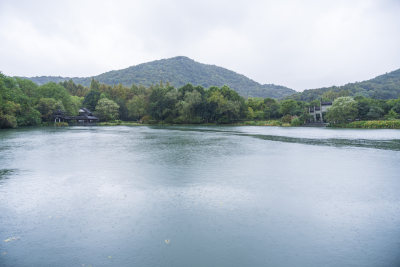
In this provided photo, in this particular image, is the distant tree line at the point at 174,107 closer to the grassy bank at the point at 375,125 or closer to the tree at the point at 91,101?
the tree at the point at 91,101

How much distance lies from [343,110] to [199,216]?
42.2 metres

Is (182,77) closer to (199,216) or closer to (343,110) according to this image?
(343,110)

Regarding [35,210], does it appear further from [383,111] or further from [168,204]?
[383,111]

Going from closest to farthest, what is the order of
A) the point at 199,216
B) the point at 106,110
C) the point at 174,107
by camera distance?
the point at 199,216
the point at 174,107
the point at 106,110

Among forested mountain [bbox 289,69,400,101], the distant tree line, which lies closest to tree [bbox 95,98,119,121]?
the distant tree line

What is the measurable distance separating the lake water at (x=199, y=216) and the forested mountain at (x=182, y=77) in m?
142

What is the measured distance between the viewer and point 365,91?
103 m

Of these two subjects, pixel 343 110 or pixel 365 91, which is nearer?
pixel 343 110

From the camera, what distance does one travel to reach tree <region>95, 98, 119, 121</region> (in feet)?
218

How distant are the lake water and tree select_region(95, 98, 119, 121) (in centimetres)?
5889

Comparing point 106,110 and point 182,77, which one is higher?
point 182,77

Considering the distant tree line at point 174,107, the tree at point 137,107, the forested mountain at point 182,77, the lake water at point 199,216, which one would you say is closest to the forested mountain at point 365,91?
the distant tree line at point 174,107

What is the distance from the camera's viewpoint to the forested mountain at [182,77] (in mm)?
153250

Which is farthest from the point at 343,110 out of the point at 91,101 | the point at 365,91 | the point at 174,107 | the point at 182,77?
the point at 182,77
